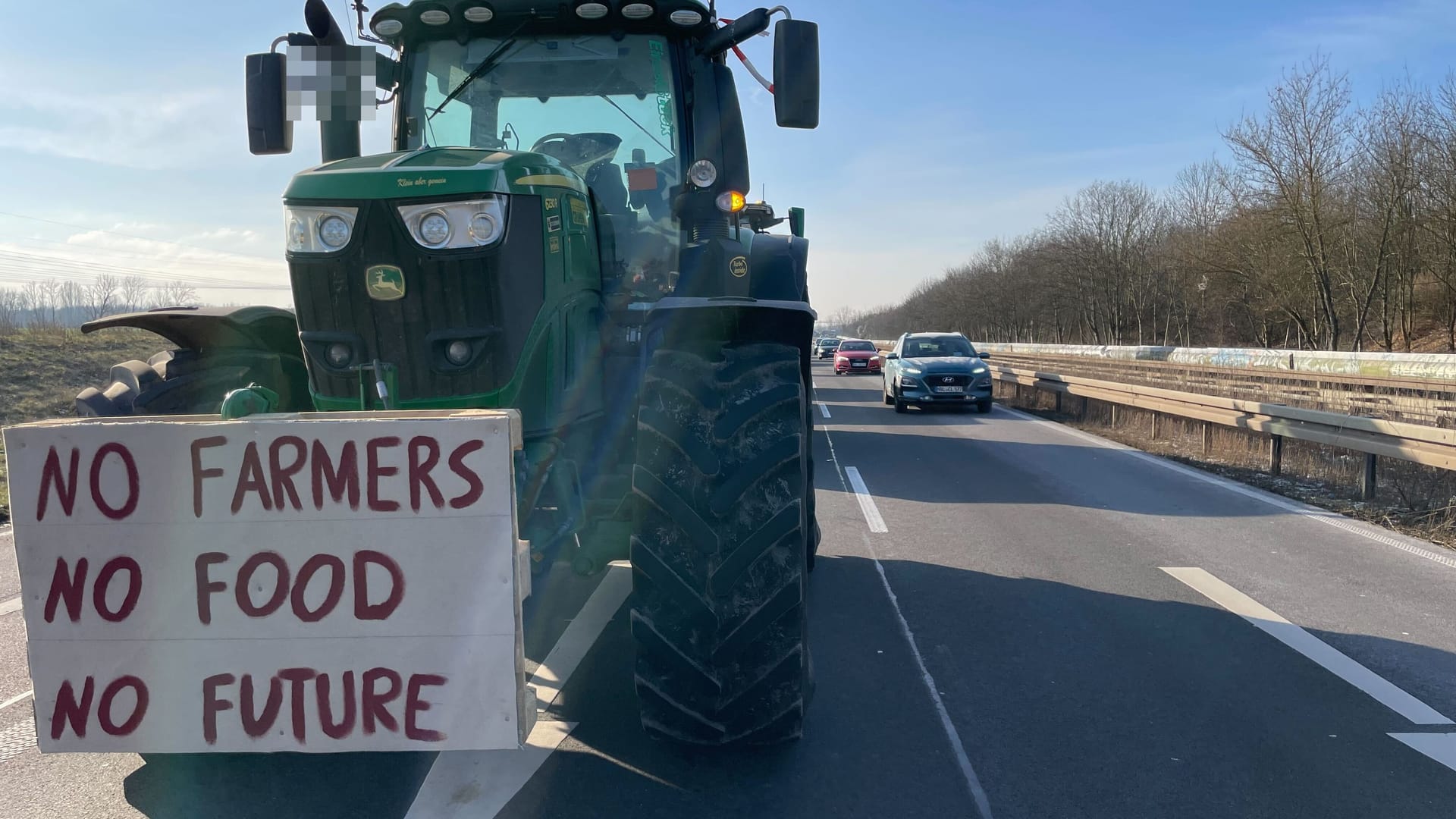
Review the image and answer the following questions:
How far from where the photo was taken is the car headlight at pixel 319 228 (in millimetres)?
3111

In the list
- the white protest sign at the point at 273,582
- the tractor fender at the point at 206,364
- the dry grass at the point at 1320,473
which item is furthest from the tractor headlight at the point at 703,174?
the dry grass at the point at 1320,473

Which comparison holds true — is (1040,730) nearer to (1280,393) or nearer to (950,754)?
(950,754)

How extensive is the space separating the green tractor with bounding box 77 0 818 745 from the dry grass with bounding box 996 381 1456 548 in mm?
6321

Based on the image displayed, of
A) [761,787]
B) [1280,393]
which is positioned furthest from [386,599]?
[1280,393]

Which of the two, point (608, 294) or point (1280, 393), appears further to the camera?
point (1280, 393)

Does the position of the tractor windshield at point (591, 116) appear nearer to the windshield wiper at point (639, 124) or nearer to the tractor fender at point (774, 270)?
the windshield wiper at point (639, 124)

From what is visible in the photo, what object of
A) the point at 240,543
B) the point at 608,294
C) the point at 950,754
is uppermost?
the point at 608,294

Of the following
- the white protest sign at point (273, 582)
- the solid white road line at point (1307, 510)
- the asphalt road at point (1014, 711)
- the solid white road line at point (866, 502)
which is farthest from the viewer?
the solid white road line at point (866, 502)

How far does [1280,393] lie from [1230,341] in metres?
33.3

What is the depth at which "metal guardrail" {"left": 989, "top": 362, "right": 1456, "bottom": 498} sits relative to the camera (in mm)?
7633

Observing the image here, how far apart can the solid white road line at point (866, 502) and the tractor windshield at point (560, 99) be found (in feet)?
13.4

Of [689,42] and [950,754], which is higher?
[689,42]

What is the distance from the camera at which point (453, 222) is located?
10.2ft

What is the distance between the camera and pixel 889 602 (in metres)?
5.32
